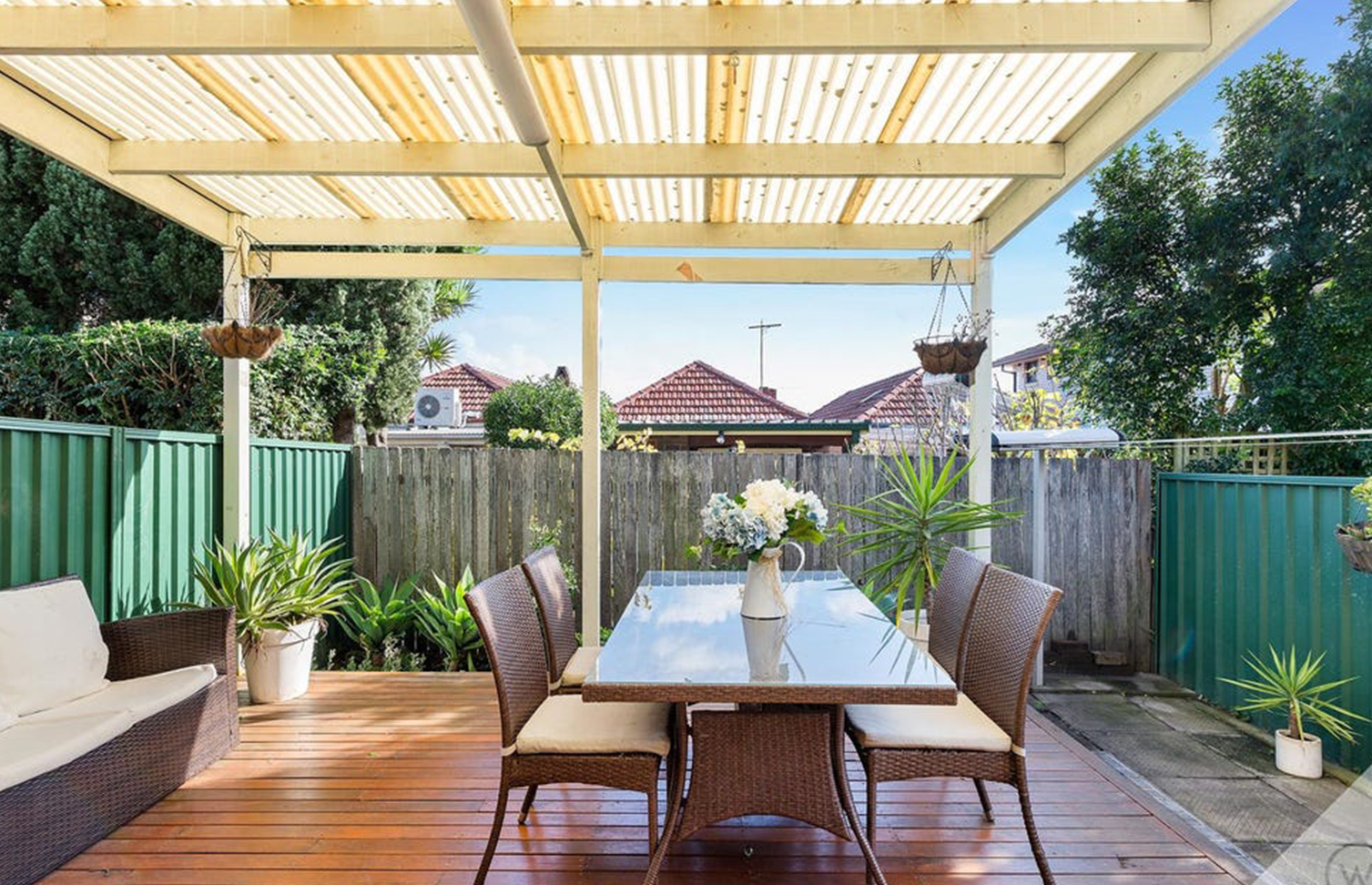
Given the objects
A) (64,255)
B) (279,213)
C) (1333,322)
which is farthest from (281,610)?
(1333,322)

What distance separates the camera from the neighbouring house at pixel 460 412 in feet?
29.4

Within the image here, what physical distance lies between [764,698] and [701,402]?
8949 mm

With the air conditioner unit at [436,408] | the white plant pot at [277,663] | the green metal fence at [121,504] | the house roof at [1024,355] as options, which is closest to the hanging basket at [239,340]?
the green metal fence at [121,504]

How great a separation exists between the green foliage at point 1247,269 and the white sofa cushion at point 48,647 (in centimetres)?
737

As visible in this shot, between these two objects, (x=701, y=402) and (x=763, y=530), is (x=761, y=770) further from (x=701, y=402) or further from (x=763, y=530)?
(x=701, y=402)

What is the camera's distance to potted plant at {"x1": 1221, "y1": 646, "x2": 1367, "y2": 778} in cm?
321

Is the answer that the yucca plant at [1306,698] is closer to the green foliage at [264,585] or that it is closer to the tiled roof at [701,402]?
the green foliage at [264,585]

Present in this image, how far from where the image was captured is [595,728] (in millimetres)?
2209

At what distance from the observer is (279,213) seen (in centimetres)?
420

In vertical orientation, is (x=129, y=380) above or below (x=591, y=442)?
above

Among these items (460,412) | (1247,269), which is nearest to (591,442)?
(1247,269)

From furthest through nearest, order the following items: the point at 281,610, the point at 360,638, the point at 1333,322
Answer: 1. the point at 1333,322
2. the point at 360,638
3. the point at 281,610

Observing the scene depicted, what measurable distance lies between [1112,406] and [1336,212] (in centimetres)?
213

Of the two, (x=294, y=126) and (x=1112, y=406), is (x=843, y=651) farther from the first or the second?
(x=1112, y=406)
